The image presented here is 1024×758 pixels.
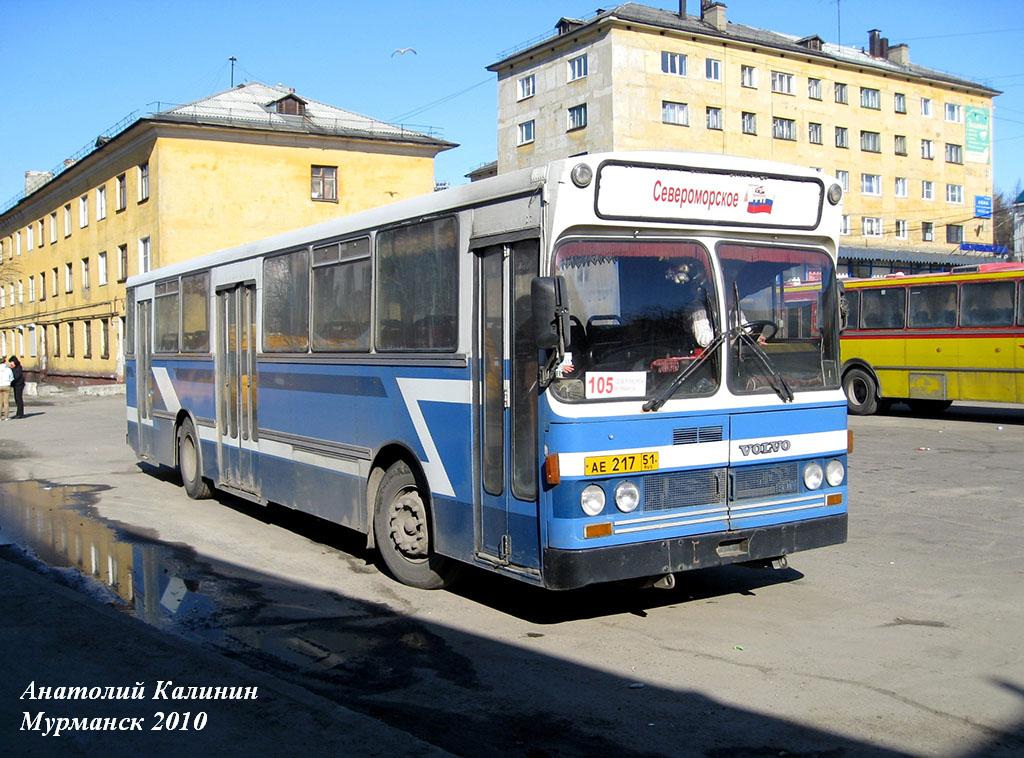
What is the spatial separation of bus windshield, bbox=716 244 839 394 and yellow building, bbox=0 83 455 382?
127ft

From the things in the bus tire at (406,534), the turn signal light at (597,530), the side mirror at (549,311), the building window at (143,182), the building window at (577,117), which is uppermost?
the building window at (577,117)

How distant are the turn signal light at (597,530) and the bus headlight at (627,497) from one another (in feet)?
0.50

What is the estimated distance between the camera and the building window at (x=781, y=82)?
65188mm

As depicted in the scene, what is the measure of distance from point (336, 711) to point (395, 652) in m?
1.53

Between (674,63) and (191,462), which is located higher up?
(674,63)

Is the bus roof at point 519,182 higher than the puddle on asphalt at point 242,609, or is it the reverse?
the bus roof at point 519,182

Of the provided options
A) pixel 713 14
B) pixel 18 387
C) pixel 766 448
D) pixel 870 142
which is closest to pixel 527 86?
pixel 713 14

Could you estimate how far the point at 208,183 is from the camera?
44.0 metres

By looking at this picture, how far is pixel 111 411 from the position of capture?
3197cm

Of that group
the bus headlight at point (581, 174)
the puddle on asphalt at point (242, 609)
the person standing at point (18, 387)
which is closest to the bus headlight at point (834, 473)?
the bus headlight at point (581, 174)

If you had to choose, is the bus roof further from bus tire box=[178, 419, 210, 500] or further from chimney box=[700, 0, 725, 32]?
chimney box=[700, 0, 725, 32]

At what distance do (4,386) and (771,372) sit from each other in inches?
1050

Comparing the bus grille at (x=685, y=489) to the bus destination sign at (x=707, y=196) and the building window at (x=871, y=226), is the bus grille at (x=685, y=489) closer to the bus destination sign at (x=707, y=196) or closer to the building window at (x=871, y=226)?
the bus destination sign at (x=707, y=196)

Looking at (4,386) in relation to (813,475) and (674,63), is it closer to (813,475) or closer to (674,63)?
(813,475)
